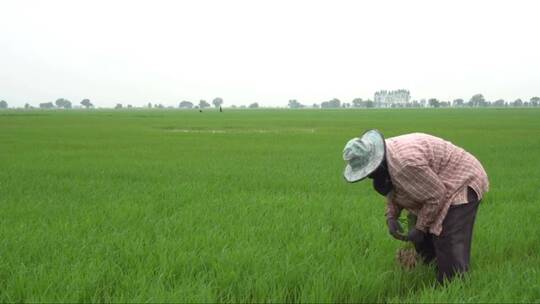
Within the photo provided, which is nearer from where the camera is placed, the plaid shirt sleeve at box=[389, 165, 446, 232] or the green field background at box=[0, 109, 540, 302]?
A: the plaid shirt sleeve at box=[389, 165, 446, 232]

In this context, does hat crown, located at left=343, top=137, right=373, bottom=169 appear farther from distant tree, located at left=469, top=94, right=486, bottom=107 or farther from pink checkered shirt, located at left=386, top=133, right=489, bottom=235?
distant tree, located at left=469, top=94, right=486, bottom=107

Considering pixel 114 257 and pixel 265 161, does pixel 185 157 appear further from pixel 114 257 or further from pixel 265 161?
pixel 114 257

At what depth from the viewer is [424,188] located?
2.39m

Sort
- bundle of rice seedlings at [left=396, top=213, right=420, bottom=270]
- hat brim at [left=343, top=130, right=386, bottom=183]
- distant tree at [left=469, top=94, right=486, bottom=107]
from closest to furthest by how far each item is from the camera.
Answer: hat brim at [left=343, top=130, right=386, bottom=183]
bundle of rice seedlings at [left=396, top=213, right=420, bottom=270]
distant tree at [left=469, top=94, right=486, bottom=107]

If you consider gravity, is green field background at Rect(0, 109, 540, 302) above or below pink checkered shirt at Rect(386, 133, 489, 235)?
below

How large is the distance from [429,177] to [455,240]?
0.44 m

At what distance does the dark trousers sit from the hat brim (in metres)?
0.59

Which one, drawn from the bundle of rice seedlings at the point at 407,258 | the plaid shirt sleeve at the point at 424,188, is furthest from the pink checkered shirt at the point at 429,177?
the bundle of rice seedlings at the point at 407,258

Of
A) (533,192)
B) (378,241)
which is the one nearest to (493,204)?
(533,192)

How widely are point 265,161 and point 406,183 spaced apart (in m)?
6.71

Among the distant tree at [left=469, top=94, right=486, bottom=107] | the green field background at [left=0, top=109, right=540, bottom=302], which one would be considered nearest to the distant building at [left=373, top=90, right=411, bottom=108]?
the distant tree at [left=469, top=94, right=486, bottom=107]

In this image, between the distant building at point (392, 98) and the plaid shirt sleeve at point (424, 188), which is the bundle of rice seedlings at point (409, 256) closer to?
the plaid shirt sleeve at point (424, 188)

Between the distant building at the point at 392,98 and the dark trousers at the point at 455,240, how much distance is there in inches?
6011

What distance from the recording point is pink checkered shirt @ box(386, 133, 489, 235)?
2350 millimetres
